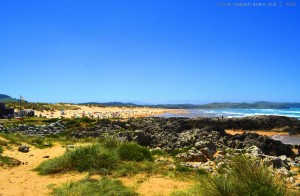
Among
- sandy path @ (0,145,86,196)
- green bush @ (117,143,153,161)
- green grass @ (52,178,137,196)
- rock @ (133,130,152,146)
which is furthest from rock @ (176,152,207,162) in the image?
rock @ (133,130,152,146)

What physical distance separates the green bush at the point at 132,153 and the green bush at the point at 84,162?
657 mm

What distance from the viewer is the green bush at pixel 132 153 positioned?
40.2ft

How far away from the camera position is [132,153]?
40.8 feet

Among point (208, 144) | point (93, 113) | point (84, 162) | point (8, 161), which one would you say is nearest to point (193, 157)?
point (208, 144)

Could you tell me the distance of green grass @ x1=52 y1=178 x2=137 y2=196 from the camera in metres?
7.96

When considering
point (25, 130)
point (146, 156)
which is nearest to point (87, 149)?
point (146, 156)

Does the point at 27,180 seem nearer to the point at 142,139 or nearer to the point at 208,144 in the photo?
the point at 208,144

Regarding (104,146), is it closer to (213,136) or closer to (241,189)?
(241,189)

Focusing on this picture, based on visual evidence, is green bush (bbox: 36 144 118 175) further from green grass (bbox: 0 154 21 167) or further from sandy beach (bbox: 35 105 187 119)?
sandy beach (bbox: 35 105 187 119)

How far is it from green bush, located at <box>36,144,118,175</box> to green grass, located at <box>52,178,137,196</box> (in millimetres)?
1665

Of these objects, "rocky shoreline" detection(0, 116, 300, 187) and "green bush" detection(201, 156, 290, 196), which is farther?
"rocky shoreline" detection(0, 116, 300, 187)

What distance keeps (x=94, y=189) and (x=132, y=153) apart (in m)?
4.28

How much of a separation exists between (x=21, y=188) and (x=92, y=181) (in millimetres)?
A: 2219

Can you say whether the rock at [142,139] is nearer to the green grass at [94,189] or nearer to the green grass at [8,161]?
the green grass at [8,161]
